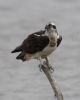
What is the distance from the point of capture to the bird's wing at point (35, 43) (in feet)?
30.8

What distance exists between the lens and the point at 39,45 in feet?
31.1

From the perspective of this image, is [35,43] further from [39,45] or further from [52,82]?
[52,82]

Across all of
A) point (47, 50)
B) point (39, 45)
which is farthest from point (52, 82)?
point (39, 45)

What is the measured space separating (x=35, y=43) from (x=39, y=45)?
49 millimetres

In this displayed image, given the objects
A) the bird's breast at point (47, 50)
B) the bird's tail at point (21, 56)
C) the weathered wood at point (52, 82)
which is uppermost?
the bird's tail at point (21, 56)

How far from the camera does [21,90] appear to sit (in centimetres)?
1399

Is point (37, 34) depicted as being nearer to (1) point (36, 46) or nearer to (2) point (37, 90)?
(1) point (36, 46)

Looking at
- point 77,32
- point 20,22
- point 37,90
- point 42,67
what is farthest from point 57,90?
point 20,22

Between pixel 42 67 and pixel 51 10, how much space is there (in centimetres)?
812

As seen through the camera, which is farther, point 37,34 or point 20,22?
point 20,22

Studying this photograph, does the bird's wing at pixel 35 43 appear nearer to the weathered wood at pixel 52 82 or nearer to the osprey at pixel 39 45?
the osprey at pixel 39 45

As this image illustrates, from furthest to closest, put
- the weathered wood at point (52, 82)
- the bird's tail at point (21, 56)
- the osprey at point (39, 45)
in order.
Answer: the bird's tail at point (21, 56)
the osprey at point (39, 45)
the weathered wood at point (52, 82)

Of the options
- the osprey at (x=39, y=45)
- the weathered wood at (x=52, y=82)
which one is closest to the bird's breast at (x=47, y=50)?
the osprey at (x=39, y=45)

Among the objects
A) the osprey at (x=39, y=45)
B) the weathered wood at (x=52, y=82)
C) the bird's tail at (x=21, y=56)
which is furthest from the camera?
the bird's tail at (x=21, y=56)
